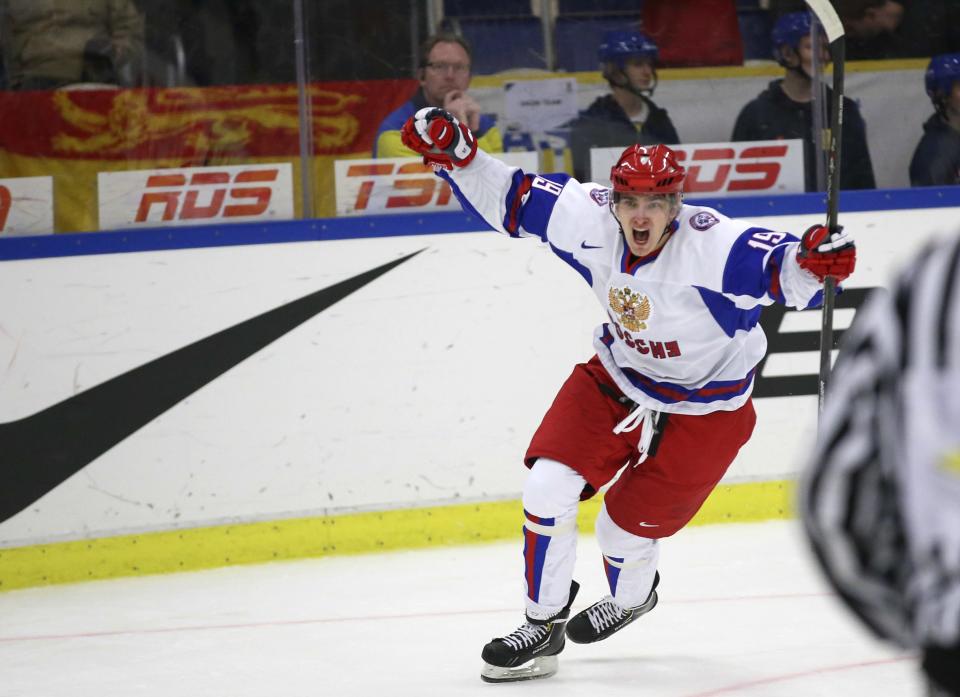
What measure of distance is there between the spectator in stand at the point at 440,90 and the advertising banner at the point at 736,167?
39 centimetres

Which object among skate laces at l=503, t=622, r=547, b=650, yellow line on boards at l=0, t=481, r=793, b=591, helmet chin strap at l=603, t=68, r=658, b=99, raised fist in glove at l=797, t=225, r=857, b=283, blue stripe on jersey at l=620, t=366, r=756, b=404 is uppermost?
helmet chin strap at l=603, t=68, r=658, b=99

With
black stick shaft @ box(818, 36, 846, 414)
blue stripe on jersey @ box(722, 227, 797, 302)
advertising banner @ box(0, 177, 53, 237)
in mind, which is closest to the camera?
blue stripe on jersey @ box(722, 227, 797, 302)

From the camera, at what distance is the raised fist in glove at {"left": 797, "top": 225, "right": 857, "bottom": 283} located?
270 centimetres

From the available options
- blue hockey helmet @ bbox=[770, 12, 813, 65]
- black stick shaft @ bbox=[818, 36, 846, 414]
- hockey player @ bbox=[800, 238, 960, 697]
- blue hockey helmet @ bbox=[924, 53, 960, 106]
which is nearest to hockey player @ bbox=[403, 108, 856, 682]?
black stick shaft @ bbox=[818, 36, 846, 414]

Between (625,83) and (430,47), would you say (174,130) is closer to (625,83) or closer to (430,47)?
(430,47)

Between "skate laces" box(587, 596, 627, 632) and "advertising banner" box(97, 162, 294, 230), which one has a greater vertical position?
"advertising banner" box(97, 162, 294, 230)

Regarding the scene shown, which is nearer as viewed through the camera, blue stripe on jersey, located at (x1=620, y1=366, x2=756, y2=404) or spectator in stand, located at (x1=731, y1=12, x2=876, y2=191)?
blue stripe on jersey, located at (x1=620, y1=366, x2=756, y2=404)

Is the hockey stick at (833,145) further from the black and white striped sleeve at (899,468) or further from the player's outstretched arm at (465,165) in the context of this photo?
the black and white striped sleeve at (899,468)

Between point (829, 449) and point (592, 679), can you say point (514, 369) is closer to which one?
point (592, 679)

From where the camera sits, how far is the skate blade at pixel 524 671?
3150 mm

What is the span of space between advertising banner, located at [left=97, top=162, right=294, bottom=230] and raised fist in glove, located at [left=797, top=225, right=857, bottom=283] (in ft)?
7.23

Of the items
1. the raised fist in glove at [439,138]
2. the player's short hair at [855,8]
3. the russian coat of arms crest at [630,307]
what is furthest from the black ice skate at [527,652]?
the player's short hair at [855,8]

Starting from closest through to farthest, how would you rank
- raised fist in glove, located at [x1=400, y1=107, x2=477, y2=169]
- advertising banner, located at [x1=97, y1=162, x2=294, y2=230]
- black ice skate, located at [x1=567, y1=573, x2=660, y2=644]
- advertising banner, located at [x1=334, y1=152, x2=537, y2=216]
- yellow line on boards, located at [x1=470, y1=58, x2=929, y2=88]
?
1. raised fist in glove, located at [x1=400, y1=107, x2=477, y2=169]
2. black ice skate, located at [x1=567, y1=573, x2=660, y2=644]
3. advertising banner, located at [x1=97, y1=162, x2=294, y2=230]
4. advertising banner, located at [x1=334, y1=152, x2=537, y2=216]
5. yellow line on boards, located at [x1=470, y1=58, x2=929, y2=88]

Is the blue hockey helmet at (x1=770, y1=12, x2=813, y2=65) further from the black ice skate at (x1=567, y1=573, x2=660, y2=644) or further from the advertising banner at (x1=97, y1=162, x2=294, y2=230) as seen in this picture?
the black ice skate at (x1=567, y1=573, x2=660, y2=644)
